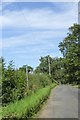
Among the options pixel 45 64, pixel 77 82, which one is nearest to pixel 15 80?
pixel 77 82

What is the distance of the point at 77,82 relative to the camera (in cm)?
8200

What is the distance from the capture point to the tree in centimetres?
7355

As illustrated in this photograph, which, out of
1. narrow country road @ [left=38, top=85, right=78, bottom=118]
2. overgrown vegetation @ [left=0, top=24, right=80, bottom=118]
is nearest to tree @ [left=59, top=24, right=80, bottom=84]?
overgrown vegetation @ [left=0, top=24, right=80, bottom=118]

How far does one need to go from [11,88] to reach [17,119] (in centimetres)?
437

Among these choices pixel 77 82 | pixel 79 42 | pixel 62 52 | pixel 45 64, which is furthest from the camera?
pixel 45 64

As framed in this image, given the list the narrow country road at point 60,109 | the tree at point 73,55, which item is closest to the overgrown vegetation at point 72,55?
the tree at point 73,55

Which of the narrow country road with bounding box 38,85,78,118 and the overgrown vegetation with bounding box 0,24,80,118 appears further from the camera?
the narrow country road with bounding box 38,85,78,118

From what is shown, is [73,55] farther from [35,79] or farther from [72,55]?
[35,79]

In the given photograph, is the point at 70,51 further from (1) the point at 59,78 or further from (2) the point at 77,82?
(1) the point at 59,78

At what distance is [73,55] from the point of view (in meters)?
74.0

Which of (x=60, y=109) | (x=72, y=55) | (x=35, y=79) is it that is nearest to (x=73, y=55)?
(x=72, y=55)

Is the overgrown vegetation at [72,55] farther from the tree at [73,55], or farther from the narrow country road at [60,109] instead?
the narrow country road at [60,109]

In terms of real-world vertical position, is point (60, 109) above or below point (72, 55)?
below

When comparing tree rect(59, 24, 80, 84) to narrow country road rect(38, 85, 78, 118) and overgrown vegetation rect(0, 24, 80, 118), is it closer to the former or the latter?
overgrown vegetation rect(0, 24, 80, 118)
